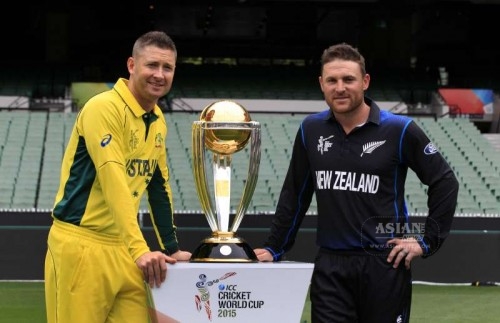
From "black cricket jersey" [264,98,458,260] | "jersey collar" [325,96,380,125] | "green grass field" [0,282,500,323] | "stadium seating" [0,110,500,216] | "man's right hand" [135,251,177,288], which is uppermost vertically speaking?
"jersey collar" [325,96,380,125]

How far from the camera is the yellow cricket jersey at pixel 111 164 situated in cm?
398

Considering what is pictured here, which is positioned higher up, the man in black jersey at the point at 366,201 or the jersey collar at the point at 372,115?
the jersey collar at the point at 372,115

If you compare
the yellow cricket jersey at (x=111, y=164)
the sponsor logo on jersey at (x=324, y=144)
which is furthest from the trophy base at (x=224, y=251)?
the sponsor logo on jersey at (x=324, y=144)

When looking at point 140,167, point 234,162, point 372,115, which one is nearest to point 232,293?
point 140,167

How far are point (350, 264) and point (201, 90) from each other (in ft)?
85.0

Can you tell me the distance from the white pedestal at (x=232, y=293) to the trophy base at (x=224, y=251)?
→ 0.60 ft

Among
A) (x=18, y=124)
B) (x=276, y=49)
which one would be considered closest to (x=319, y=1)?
(x=276, y=49)

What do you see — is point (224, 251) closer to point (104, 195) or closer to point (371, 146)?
point (104, 195)

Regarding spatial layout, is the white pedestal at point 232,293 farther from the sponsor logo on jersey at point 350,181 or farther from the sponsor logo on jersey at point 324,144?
the sponsor logo on jersey at point 324,144

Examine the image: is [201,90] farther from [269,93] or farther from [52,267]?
[52,267]

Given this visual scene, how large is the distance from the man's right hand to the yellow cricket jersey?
8 centimetres

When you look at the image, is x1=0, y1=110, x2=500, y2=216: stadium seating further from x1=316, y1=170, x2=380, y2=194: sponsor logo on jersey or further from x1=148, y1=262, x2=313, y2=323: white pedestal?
x1=148, y1=262, x2=313, y2=323: white pedestal

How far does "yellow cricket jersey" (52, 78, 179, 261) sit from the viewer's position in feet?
13.1

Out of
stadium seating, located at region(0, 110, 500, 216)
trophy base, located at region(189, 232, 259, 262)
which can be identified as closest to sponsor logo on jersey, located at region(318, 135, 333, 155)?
trophy base, located at region(189, 232, 259, 262)
